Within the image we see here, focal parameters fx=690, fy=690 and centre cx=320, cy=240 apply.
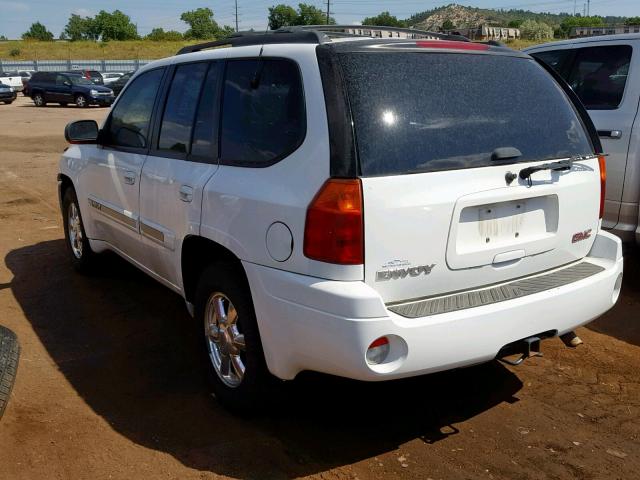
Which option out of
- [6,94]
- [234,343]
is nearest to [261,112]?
[234,343]

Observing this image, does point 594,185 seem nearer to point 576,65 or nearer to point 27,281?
point 576,65

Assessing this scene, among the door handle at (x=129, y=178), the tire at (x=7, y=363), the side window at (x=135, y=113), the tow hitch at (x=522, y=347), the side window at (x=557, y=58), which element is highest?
the side window at (x=557, y=58)

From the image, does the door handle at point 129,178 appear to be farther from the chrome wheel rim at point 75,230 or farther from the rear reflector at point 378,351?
the rear reflector at point 378,351

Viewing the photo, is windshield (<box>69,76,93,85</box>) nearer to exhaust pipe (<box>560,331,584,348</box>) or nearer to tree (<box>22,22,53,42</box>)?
exhaust pipe (<box>560,331,584,348</box>)

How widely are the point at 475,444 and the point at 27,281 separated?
4303mm

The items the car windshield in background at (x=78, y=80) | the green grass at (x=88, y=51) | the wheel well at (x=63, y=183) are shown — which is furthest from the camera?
the green grass at (x=88, y=51)

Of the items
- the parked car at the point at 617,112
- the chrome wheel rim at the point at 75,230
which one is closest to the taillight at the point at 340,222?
the parked car at the point at 617,112

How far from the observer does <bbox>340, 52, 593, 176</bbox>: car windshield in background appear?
117 inches

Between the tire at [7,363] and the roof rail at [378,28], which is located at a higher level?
the roof rail at [378,28]

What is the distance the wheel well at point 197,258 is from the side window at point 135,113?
97cm

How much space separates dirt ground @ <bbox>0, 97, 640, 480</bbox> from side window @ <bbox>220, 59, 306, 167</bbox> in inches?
44.5

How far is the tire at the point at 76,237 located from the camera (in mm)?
5938

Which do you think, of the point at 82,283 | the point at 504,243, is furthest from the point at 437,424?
the point at 82,283

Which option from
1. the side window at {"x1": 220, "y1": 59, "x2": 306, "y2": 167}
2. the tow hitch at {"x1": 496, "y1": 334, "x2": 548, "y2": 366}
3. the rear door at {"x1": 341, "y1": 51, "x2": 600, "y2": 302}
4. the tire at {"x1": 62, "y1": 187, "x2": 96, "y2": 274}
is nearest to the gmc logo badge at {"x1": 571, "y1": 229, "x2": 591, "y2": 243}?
the rear door at {"x1": 341, "y1": 51, "x2": 600, "y2": 302}
